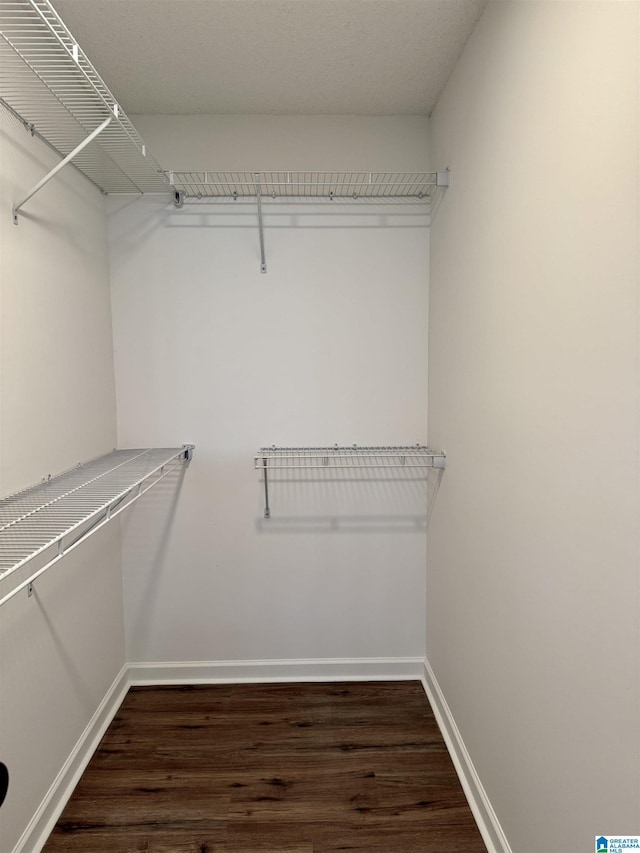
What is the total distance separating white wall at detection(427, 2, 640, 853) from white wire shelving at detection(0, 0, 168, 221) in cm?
111

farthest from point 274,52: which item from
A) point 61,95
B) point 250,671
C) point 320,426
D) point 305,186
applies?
point 250,671

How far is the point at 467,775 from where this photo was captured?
1548 mm

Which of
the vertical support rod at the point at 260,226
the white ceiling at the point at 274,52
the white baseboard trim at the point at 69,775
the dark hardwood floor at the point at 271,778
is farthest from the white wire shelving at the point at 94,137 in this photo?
the dark hardwood floor at the point at 271,778

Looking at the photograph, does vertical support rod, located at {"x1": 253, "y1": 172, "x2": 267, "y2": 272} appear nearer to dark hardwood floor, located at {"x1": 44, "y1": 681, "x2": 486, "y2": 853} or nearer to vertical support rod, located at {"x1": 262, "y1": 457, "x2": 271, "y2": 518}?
vertical support rod, located at {"x1": 262, "y1": 457, "x2": 271, "y2": 518}

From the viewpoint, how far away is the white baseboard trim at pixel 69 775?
4.44ft

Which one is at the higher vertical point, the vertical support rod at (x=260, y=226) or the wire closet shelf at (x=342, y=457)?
the vertical support rod at (x=260, y=226)

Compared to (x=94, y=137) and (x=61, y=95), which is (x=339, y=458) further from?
(x=61, y=95)

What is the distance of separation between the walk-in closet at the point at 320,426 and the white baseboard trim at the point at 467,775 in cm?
1

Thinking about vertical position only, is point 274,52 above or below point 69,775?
above

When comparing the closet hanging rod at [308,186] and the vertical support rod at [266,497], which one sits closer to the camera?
the closet hanging rod at [308,186]

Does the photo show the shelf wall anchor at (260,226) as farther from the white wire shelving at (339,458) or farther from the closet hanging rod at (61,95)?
the white wire shelving at (339,458)

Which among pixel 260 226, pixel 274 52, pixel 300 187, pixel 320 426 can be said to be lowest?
A: pixel 320 426

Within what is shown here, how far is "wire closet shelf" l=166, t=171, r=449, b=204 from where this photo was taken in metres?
1.91

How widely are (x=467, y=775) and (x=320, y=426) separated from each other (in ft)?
4.67
